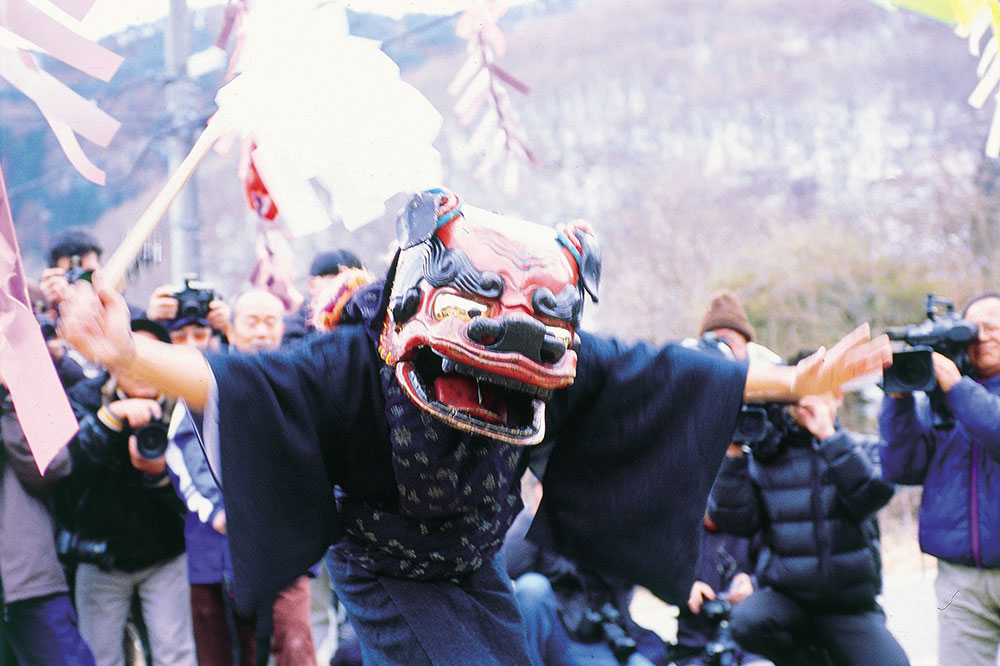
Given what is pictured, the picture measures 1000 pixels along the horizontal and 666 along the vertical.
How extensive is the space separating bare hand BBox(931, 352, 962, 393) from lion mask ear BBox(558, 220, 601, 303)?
1450 mm

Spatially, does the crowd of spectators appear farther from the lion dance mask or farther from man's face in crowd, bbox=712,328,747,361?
the lion dance mask

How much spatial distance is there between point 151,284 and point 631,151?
5.94 meters

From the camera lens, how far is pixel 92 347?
2.05m

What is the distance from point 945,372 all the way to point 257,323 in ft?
8.32

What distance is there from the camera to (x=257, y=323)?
14.2 ft

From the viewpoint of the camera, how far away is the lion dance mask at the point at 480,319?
7.70 ft

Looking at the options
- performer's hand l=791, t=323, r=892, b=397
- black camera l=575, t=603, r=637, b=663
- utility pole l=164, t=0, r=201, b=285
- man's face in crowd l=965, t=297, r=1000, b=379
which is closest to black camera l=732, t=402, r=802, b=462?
man's face in crowd l=965, t=297, r=1000, b=379

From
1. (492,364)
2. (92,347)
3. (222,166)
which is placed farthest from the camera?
(222,166)

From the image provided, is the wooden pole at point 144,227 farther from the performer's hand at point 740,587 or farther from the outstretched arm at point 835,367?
the performer's hand at point 740,587

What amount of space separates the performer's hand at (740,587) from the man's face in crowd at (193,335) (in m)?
2.38

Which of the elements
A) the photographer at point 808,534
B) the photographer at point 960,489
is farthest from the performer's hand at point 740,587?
the photographer at point 960,489

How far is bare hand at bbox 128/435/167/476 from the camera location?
3.79 m

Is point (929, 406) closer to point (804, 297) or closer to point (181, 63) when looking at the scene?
point (181, 63)

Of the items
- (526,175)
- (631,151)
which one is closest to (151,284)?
(526,175)
